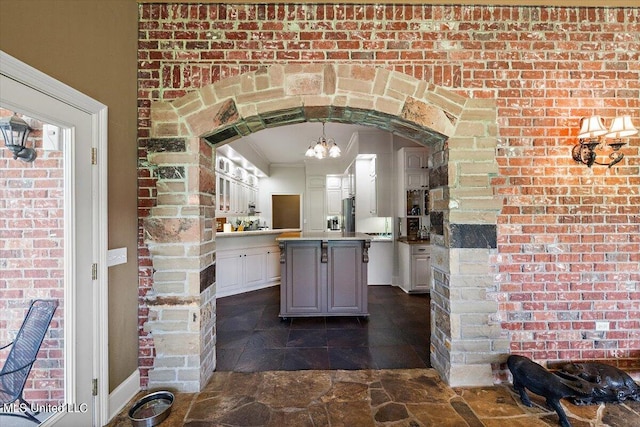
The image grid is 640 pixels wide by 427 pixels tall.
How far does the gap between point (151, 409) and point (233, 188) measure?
5.08m

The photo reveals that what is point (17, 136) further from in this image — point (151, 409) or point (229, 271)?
point (229, 271)

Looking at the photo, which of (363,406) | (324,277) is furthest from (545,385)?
(324,277)

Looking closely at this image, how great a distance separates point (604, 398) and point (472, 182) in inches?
69.2

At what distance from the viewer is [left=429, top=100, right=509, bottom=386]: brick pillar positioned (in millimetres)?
2107

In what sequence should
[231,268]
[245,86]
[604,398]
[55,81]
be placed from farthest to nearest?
[231,268] → [245,86] → [604,398] → [55,81]

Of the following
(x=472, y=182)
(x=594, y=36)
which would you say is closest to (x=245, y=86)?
(x=472, y=182)

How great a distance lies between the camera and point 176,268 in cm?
207

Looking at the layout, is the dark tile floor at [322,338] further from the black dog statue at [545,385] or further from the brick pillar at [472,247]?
the black dog statue at [545,385]

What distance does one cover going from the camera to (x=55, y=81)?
4.82 feet

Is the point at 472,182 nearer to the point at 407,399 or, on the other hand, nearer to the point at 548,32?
the point at 548,32

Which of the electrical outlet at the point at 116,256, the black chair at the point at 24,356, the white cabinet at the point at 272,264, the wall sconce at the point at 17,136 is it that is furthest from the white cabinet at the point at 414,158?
the black chair at the point at 24,356

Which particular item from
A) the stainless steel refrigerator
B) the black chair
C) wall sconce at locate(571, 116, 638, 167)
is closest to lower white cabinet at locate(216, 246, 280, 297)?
the stainless steel refrigerator

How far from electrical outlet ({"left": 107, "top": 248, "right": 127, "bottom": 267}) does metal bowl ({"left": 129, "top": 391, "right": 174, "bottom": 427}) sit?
3.16 ft

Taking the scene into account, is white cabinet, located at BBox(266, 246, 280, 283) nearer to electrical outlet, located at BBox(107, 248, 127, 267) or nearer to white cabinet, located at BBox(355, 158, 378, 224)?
white cabinet, located at BBox(355, 158, 378, 224)
